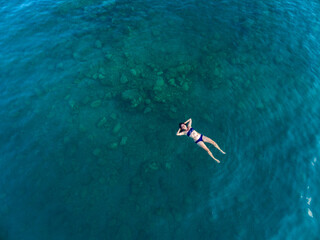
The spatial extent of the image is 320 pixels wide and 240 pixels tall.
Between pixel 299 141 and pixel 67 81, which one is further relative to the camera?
pixel 67 81

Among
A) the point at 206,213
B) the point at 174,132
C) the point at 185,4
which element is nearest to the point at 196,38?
the point at 185,4

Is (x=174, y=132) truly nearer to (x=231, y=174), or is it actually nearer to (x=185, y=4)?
(x=231, y=174)

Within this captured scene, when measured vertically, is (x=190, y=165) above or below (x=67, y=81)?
below

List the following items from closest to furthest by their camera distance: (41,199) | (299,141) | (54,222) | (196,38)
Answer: (54,222) < (41,199) < (299,141) < (196,38)

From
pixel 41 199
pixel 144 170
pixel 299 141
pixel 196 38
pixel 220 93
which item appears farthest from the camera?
pixel 196 38

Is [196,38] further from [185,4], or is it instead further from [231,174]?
[231,174]

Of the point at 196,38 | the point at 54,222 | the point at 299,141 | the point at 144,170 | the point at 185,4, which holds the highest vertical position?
the point at 185,4
